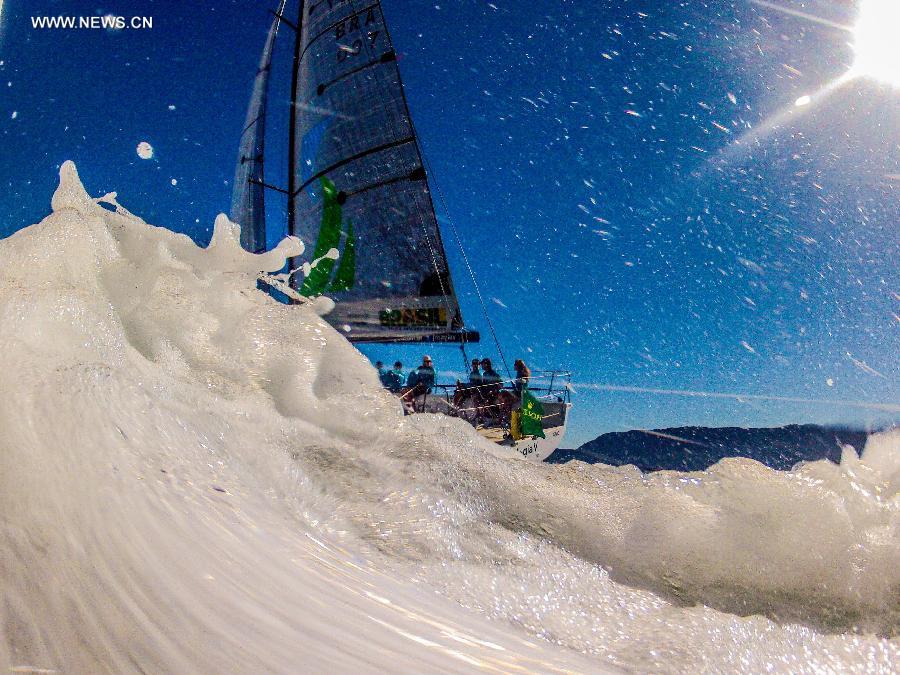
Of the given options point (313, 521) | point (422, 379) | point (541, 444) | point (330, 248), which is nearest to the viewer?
point (313, 521)

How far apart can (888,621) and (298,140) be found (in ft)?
46.6

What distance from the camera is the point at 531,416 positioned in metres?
9.45

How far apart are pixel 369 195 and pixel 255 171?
17.1 ft

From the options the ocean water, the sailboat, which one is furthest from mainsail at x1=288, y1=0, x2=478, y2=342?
the ocean water

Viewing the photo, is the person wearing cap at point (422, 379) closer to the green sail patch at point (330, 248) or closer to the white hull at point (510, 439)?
the white hull at point (510, 439)

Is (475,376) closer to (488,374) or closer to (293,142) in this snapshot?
(488,374)

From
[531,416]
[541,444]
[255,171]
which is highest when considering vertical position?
[255,171]

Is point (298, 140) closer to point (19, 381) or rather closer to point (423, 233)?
point (423, 233)

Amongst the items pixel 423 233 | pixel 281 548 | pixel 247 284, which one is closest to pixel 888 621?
pixel 281 548

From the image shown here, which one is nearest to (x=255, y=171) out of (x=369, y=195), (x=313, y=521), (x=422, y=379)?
(x=369, y=195)

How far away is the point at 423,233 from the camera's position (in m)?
10.9

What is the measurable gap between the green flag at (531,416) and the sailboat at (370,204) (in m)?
0.06

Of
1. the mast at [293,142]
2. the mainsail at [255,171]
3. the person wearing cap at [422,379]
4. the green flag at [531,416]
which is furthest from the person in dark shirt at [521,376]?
the mainsail at [255,171]

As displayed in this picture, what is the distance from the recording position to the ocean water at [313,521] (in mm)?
620
